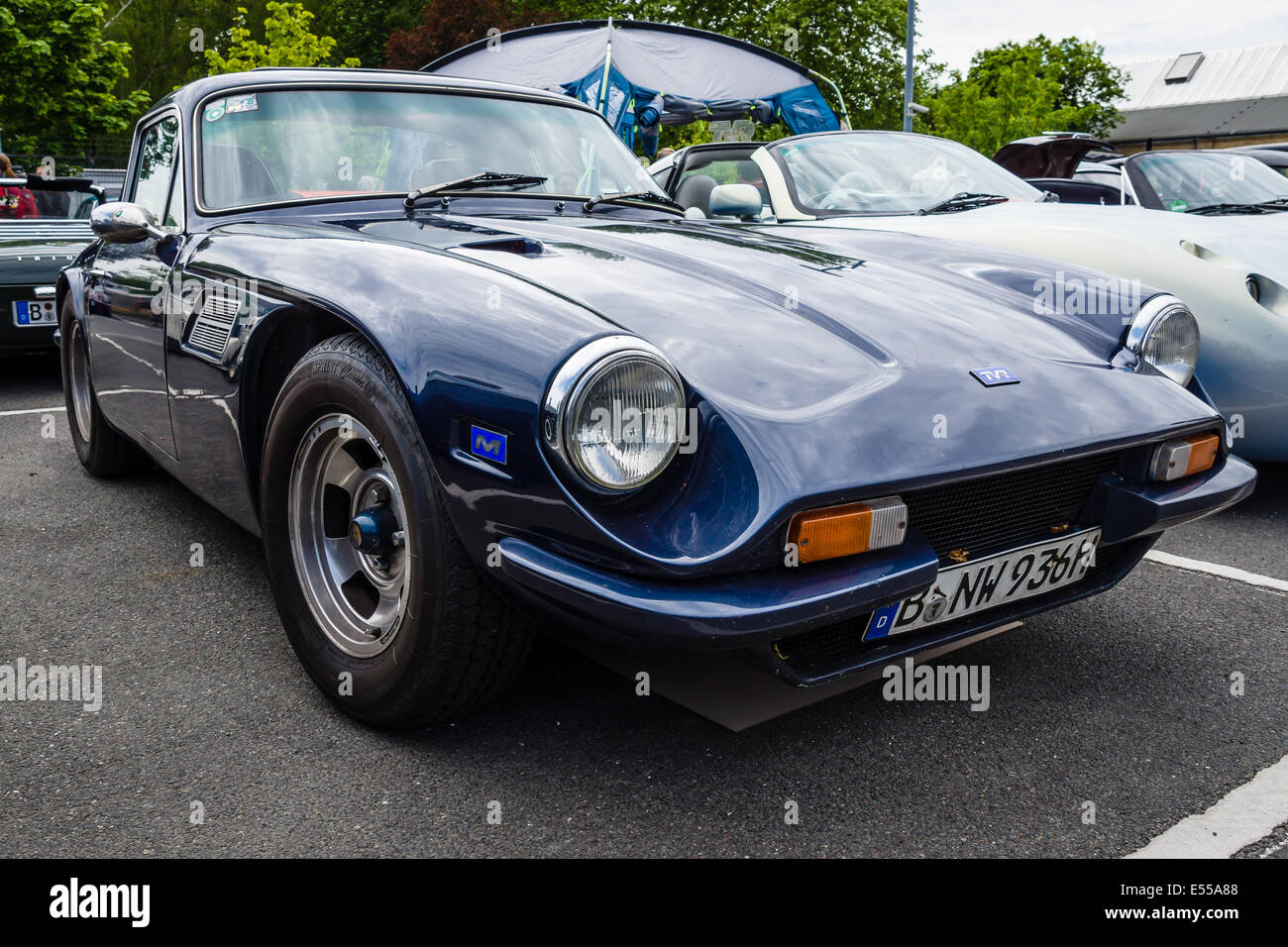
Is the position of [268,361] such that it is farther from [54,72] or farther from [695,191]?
[54,72]

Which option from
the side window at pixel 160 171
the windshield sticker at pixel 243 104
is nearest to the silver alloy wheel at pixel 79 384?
the side window at pixel 160 171

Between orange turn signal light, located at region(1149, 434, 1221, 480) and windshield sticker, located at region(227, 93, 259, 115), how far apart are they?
2.50 m

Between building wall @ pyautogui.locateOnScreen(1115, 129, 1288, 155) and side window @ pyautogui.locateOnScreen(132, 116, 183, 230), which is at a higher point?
building wall @ pyautogui.locateOnScreen(1115, 129, 1288, 155)

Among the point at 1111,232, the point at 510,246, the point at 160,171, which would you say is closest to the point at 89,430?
the point at 160,171

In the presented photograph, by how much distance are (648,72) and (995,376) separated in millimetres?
11990

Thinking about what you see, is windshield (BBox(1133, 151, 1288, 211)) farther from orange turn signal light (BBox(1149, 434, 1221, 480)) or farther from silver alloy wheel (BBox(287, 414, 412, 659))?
silver alloy wheel (BBox(287, 414, 412, 659))

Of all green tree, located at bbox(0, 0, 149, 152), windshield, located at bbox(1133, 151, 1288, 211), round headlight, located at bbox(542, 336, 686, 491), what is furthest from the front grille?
green tree, located at bbox(0, 0, 149, 152)

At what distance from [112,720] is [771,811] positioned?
138 cm

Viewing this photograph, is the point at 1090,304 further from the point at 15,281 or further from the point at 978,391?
the point at 15,281

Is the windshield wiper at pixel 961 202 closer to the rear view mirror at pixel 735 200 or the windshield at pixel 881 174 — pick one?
the windshield at pixel 881 174

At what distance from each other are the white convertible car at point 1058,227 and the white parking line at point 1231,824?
48.4 inches

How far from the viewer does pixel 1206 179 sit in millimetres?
5430

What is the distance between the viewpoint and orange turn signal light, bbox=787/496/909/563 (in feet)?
5.56
